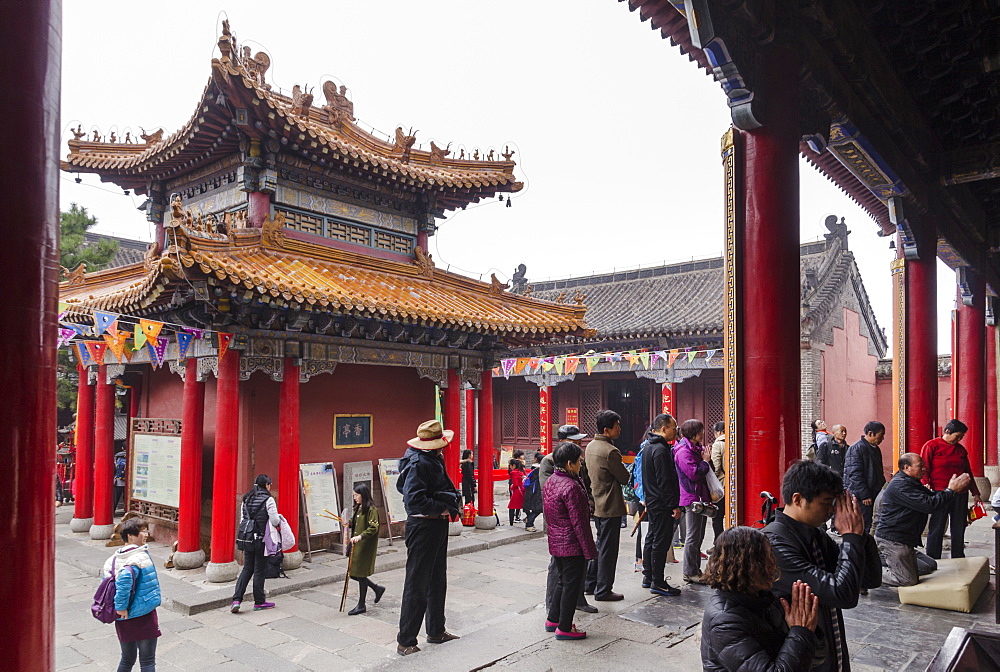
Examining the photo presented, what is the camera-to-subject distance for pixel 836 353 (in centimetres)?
1816

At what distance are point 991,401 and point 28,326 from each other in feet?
65.3

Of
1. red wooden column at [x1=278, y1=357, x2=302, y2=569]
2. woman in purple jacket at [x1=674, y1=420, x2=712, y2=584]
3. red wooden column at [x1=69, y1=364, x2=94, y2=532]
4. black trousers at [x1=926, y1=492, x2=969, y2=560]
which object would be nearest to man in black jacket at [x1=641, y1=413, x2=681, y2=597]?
woman in purple jacket at [x1=674, y1=420, x2=712, y2=584]

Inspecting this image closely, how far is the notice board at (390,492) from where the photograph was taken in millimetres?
10312

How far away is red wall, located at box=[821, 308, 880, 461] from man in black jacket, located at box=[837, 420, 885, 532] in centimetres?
1064

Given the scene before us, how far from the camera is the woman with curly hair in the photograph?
2.29 meters

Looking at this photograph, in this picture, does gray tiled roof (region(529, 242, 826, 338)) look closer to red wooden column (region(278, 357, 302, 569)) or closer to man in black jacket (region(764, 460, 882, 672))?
red wooden column (region(278, 357, 302, 569))

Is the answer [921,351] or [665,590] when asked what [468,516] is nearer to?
[665,590]

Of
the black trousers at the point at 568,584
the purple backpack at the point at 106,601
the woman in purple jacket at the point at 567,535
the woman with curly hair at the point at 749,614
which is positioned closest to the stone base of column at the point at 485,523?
the woman in purple jacket at the point at 567,535

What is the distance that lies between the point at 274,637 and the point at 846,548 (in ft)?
17.5

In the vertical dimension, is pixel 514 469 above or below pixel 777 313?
below

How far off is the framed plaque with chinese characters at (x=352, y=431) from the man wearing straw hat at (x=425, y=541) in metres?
4.65

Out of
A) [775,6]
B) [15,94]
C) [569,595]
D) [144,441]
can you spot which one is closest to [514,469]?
[144,441]

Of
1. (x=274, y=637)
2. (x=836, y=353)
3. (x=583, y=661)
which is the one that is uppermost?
(x=836, y=353)

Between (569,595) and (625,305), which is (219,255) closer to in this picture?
(569,595)
